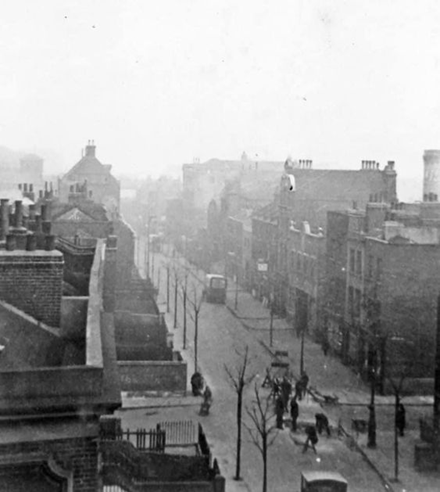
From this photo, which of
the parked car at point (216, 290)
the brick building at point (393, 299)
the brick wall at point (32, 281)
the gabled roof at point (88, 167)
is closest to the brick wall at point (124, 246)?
the parked car at point (216, 290)

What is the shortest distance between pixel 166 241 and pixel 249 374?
77022 mm

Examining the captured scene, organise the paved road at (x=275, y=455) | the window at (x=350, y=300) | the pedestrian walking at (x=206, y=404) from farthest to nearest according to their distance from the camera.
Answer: the window at (x=350, y=300) → the pedestrian walking at (x=206, y=404) → the paved road at (x=275, y=455)

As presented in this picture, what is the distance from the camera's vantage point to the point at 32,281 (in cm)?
1303

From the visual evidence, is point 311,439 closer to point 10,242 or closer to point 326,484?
point 326,484

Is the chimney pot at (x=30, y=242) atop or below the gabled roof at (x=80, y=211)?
atop

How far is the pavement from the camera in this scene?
22453 mm

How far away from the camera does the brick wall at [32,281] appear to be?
1294 cm

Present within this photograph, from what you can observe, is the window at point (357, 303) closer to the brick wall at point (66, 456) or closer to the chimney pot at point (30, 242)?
the chimney pot at point (30, 242)

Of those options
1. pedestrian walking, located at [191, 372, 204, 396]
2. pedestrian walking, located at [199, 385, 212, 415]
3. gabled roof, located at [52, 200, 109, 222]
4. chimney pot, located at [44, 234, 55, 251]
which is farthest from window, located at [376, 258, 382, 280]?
chimney pot, located at [44, 234, 55, 251]

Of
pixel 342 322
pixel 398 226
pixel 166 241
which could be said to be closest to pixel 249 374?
pixel 342 322

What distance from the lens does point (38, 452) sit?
8930mm

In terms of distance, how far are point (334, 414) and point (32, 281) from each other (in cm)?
1908

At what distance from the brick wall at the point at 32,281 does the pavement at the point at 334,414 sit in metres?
10.3

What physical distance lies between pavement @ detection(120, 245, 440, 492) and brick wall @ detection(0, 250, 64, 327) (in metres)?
10.3
